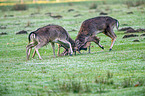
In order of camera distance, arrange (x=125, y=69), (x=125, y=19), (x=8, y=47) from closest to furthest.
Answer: (x=125, y=69)
(x=8, y=47)
(x=125, y=19)

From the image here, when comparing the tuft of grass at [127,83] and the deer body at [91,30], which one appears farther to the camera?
the deer body at [91,30]

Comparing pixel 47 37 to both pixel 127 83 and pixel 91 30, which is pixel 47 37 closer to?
pixel 91 30

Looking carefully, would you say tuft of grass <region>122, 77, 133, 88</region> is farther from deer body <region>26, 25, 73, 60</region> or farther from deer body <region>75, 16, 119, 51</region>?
deer body <region>75, 16, 119, 51</region>

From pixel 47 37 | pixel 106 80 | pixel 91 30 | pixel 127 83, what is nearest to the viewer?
pixel 127 83

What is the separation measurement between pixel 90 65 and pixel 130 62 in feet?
5.18

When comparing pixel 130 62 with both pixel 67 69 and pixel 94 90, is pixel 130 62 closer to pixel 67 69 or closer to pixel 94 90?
pixel 67 69

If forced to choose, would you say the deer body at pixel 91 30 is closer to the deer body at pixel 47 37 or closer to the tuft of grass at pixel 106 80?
the deer body at pixel 47 37

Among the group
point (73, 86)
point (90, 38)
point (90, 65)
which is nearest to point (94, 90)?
point (73, 86)

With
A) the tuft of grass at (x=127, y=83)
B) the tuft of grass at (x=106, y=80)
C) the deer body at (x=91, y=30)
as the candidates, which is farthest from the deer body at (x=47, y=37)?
the tuft of grass at (x=127, y=83)

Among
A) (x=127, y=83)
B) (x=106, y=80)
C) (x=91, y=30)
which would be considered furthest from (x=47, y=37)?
(x=127, y=83)

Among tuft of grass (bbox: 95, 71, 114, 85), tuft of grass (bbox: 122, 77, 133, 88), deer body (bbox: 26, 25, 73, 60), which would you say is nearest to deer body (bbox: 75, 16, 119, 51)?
deer body (bbox: 26, 25, 73, 60)

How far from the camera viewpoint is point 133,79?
8945 mm

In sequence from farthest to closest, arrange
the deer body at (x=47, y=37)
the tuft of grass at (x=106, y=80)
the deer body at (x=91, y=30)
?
1. the deer body at (x=91, y=30)
2. the deer body at (x=47, y=37)
3. the tuft of grass at (x=106, y=80)

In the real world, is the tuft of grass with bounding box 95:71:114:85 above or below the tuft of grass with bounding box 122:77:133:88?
below
